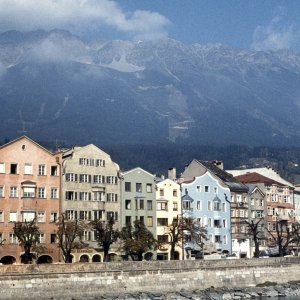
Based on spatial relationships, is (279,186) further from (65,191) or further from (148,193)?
(65,191)

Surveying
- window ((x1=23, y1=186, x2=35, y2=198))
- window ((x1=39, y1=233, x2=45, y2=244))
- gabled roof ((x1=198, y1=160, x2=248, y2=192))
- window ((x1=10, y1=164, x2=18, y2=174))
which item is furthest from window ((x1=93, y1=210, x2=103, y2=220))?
gabled roof ((x1=198, y1=160, x2=248, y2=192))

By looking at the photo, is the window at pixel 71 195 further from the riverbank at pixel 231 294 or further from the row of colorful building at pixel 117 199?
the riverbank at pixel 231 294

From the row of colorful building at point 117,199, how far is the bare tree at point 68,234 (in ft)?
9.23

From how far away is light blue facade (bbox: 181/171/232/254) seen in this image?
112 metres

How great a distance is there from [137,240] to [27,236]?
1473 centimetres

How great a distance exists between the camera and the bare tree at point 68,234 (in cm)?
8544

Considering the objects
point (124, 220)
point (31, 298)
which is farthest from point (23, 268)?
point (124, 220)

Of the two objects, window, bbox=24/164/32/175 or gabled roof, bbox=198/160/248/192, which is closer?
window, bbox=24/164/32/175

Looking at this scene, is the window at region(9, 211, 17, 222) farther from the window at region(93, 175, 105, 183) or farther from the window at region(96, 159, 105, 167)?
the window at region(96, 159, 105, 167)

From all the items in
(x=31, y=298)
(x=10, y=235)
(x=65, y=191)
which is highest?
(x=65, y=191)

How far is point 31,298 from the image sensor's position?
68.4 metres

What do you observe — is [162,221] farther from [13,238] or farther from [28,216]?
[13,238]

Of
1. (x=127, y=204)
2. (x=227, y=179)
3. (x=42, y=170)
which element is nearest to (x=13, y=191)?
(x=42, y=170)

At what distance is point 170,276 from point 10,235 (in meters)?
22.9
